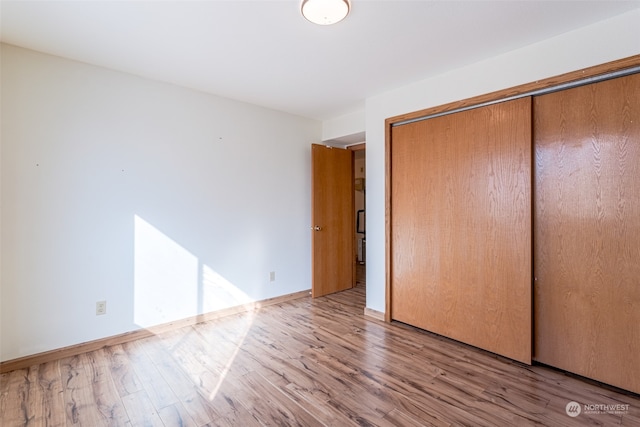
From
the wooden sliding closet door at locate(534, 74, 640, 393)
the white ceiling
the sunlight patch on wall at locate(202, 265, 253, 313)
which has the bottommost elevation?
the sunlight patch on wall at locate(202, 265, 253, 313)

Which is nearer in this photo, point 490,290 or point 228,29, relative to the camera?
point 228,29

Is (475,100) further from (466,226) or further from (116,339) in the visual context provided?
(116,339)

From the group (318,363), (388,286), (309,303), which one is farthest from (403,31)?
(309,303)

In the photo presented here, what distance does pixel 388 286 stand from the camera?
3133mm

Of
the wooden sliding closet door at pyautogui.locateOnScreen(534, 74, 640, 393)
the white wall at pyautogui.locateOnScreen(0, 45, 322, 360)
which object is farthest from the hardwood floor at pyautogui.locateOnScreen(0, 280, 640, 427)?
the white wall at pyautogui.locateOnScreen(0, 45, 322, 360)

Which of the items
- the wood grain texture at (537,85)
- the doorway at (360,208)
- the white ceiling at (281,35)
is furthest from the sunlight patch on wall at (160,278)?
the doorway at (360,208)

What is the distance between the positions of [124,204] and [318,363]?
2.18 meters

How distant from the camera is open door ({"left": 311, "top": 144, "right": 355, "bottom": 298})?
13.0 ft

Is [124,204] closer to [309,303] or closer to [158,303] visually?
[158,303]

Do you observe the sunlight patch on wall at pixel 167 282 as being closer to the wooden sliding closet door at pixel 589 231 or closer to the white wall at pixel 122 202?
the white wall at pixel 122 202

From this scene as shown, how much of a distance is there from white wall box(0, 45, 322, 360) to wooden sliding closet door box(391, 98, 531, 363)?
5.49 feet

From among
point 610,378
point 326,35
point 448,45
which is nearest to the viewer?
point 610,378

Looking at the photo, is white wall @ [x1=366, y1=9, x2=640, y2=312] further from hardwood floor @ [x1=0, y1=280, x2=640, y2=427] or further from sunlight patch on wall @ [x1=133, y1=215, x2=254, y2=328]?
sunlight patch on wall @ [x1=133, y1=215, x2=254, y2=328]

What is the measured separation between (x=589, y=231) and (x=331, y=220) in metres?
2.72
